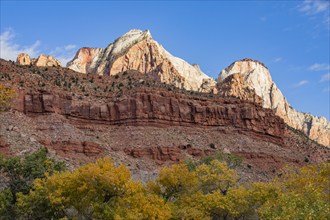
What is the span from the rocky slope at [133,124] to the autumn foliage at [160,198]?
88.6 feet

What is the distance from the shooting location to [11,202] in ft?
156

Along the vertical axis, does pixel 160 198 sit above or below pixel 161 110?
below

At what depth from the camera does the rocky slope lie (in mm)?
80750

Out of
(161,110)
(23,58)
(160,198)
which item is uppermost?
(23,58)

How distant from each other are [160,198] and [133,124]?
1973 inches

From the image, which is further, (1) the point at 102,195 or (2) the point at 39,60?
(2) the point at 39,60

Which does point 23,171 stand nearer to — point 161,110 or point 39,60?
point 161,110

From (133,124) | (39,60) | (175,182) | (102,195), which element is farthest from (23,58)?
(102,195)

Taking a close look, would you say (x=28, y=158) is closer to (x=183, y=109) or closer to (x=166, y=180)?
(x=166, y=180)

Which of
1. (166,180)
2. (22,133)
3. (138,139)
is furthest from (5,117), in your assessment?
(166,180)

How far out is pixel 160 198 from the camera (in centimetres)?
4328

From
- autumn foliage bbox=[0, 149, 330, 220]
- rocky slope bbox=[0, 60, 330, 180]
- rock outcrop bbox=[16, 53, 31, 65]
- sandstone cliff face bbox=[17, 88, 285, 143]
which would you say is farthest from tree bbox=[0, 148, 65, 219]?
rock outcrop bbox=[16, 53, 31, 65]

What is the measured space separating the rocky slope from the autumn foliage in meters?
27.0

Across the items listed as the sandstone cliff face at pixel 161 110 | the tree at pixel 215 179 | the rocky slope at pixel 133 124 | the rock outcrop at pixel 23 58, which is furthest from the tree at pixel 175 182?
the rock outcrop at pixel 23 58
